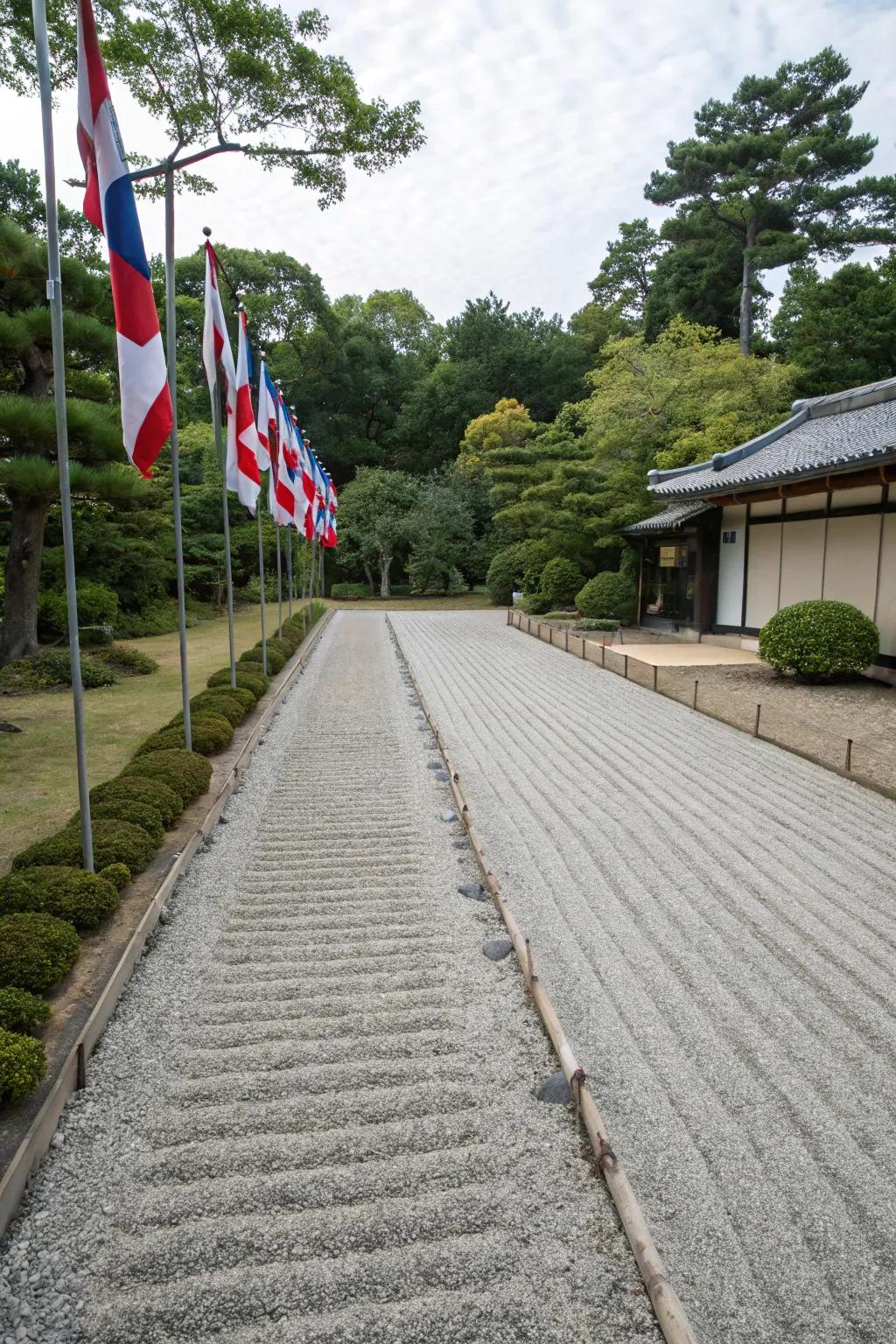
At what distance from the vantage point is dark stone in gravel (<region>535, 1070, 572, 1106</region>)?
3.50 m

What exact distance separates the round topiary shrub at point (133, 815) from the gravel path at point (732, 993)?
8.63 ft

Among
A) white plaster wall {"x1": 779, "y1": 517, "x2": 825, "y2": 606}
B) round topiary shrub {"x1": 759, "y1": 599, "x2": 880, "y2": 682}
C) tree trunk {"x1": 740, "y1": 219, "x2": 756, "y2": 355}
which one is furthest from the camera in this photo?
tree trunk {"x1": 740, "y1": 219, "x2": 756, "y2": 355}

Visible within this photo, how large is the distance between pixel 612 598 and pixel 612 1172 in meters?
21.8

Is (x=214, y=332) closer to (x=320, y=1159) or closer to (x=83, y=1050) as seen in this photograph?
(x=83, y=1050)

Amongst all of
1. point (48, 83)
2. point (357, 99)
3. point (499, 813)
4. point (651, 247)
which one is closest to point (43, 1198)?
point (499, 813)

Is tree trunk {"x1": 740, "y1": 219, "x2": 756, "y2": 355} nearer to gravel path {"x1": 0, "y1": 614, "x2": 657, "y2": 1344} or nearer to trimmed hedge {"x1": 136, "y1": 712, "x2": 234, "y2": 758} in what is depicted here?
trimmed hedge {"x1": 136, "y1": 712, "x2": 234, "y2": 758}

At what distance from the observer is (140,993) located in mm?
4410

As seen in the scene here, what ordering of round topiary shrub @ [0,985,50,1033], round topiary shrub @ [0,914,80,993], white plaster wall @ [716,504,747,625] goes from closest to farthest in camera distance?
1. round topiary shrub @ [0,985,50,1033]
2. round topiary shrub @ [0,914,80,993]
3. white plaster wall @ [716,504,747,625]

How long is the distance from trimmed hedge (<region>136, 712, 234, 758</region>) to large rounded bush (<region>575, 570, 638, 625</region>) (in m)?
16.3

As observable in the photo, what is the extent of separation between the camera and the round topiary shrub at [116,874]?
532 cm

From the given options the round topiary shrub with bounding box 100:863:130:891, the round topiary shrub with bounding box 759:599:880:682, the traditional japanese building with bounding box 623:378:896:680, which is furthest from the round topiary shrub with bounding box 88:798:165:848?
the traditional japanese building with bounding box 623:378:896:680

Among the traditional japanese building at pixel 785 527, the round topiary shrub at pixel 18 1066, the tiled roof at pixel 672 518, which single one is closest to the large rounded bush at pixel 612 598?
the traditional japanese building at pixel 785 527

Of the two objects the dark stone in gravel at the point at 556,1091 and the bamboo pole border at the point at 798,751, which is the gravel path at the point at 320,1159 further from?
the bamboo pole border at the point at 798,751

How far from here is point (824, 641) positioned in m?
12.7
